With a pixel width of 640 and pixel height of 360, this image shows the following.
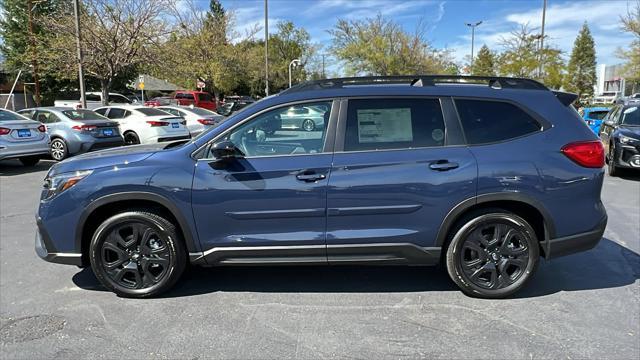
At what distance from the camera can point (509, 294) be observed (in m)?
3.92

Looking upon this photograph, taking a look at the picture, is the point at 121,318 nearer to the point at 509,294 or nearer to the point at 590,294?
the point at 509,294

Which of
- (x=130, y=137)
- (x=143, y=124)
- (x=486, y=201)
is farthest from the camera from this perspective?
(x=130, y=137)

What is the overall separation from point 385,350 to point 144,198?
7.14 ft

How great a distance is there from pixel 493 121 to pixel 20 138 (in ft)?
35.0

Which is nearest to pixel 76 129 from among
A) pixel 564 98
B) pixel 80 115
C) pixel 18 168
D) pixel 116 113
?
pixel 80 115

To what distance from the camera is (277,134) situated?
12.9 ft

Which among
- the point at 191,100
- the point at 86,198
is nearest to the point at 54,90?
the point at 191,100

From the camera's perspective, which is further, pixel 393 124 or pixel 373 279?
pixel 373 279

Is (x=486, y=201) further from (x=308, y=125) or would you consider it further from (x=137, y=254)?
(x=137, y=254)

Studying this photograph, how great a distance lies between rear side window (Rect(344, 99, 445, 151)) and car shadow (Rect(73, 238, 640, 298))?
1296 mm

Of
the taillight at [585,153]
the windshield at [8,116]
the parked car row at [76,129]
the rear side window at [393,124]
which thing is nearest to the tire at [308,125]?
the rear side window at [393,124]

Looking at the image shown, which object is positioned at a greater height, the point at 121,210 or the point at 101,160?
the point at 101,160

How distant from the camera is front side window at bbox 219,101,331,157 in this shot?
12.6ft

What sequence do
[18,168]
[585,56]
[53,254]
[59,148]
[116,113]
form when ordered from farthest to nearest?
[585,56], [116,113], [59,148], [18,168], [53,254]
